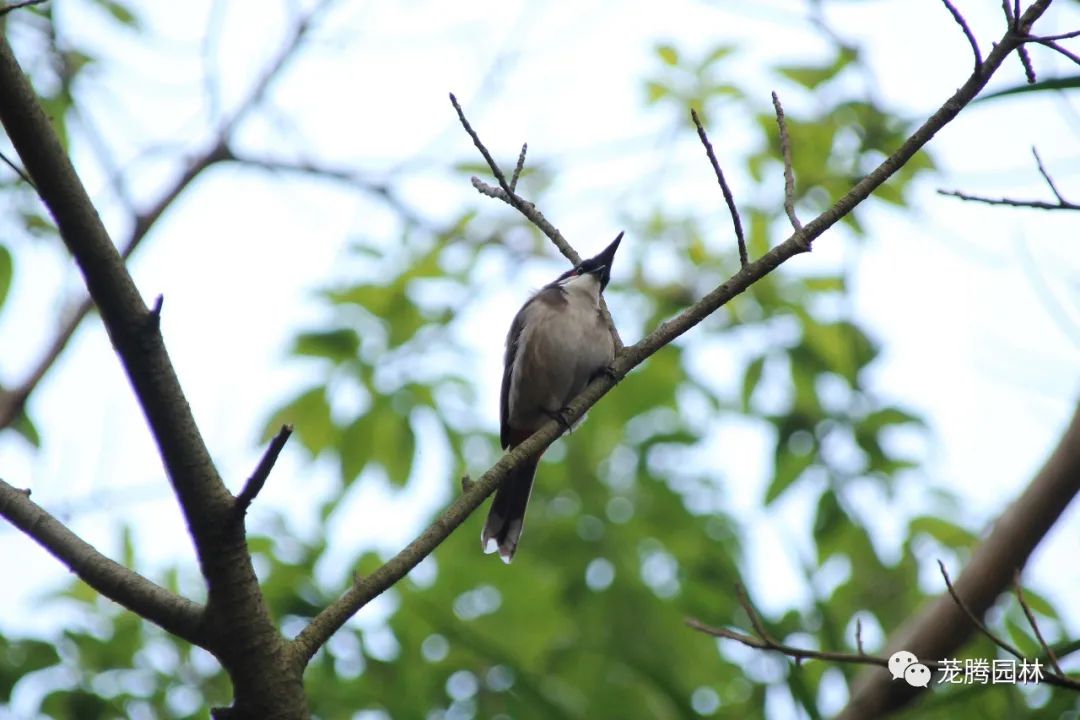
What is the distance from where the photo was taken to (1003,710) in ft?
17.5

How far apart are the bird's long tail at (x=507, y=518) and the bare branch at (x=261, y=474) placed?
3500 millimetres

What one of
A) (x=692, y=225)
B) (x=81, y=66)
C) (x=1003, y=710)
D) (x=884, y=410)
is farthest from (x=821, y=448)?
(x=81, y=66)

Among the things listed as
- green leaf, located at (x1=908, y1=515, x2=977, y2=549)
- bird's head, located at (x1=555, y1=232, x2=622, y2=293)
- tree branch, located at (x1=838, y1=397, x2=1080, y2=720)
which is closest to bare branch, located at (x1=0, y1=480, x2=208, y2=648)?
tree branch, located at (x1=838, y1=397, x2=1080, y2=720)

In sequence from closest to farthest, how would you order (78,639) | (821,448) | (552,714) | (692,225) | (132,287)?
(132,287)
(552,714)
(78,639)
(821,448)
(692,225)

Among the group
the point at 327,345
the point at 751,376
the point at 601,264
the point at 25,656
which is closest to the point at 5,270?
the point at 25,656

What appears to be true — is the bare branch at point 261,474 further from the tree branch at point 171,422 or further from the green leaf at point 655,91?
the green leaf at point 655,91

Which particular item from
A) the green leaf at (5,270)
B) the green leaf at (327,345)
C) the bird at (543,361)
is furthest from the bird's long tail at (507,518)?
the green leaf at (5,270)

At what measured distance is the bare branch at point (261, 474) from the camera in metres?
2.79

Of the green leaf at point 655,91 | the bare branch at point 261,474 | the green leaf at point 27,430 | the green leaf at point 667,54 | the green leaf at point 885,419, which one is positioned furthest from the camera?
the green leaf at point 655,91

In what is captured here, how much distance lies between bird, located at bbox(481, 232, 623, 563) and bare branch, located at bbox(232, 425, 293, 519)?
3.25 meters

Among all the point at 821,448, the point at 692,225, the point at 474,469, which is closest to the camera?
the point at 821,448

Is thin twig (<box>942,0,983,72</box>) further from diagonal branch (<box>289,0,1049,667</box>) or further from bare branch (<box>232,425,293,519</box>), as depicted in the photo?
bare branch (<box>232,425,293,519</box>)

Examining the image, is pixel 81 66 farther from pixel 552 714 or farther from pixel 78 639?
pixel 552 714

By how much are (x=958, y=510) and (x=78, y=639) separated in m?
5.68
